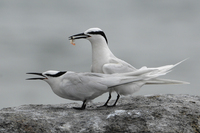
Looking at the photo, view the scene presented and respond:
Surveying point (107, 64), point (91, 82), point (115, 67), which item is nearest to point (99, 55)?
point (107, 64)

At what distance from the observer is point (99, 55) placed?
7.33 meters

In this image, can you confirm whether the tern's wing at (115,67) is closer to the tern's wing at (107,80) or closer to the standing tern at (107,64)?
the standing tern at (107,64)

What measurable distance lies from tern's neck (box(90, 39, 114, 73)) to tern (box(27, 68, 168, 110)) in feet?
2.44

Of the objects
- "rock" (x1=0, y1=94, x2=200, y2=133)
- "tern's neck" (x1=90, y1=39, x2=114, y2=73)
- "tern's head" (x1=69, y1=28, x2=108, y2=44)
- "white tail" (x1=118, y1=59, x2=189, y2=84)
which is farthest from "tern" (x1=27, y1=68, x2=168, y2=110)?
"tern's head" (x1=69, y1=28, x2=108, y2=44)

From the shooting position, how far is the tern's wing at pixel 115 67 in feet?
22.4

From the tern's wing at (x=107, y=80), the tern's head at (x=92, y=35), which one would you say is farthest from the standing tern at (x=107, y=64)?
the tern's wing at (x=107, y=80)

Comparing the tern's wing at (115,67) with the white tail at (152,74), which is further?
the tern's wing at (115,67)

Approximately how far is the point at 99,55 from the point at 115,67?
25.3 inches

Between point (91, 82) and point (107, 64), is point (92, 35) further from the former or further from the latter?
point (91, 82)

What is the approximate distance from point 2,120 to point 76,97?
1.83 meters

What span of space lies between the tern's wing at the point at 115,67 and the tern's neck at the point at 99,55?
0.59 ft

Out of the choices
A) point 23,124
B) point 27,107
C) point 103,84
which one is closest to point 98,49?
point 103,84

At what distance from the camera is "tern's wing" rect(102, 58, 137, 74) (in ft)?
22.4

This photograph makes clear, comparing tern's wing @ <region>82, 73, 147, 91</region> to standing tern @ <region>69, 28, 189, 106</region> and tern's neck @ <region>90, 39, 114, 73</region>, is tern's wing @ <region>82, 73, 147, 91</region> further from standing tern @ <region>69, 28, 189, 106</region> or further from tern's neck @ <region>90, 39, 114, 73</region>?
tern's neck @ <region>90, 39, 114, 73</region>
